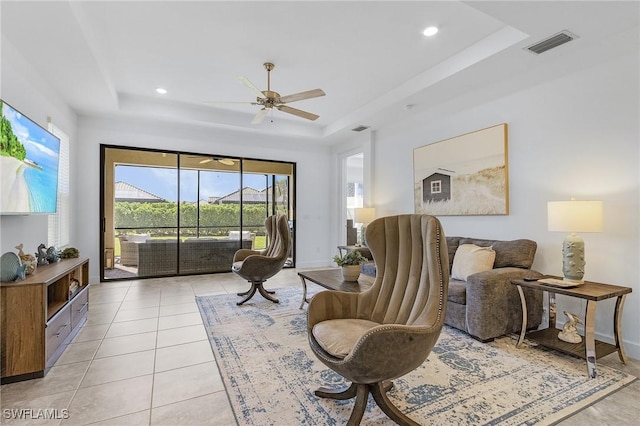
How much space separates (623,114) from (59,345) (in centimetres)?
508

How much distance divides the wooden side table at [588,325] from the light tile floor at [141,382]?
0.18m

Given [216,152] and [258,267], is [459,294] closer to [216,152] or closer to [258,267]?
[258,267]

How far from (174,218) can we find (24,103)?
3172mm

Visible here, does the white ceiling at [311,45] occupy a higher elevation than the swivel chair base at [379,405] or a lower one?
higher

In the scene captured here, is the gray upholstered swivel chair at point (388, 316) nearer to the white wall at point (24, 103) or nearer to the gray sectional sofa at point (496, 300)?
the gray sectional sofa at point (496, 300)

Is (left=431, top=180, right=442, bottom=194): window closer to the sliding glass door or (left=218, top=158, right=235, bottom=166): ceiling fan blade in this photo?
the sliding glass door

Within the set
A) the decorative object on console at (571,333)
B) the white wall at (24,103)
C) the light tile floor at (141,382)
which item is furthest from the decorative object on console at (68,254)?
the decorative object on console at (571,333)

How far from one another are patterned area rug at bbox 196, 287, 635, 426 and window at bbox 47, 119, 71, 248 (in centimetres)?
291

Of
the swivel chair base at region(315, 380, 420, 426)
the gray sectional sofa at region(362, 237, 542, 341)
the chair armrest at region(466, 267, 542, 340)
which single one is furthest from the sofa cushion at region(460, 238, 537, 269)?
the swivel chair base at region(315, 380, 420, 426)

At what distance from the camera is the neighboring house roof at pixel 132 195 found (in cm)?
589

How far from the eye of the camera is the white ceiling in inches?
98.3

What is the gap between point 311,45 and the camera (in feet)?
10.8

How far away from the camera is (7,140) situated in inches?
95.1

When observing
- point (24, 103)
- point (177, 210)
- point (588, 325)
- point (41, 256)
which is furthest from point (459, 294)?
point (177, 210)
